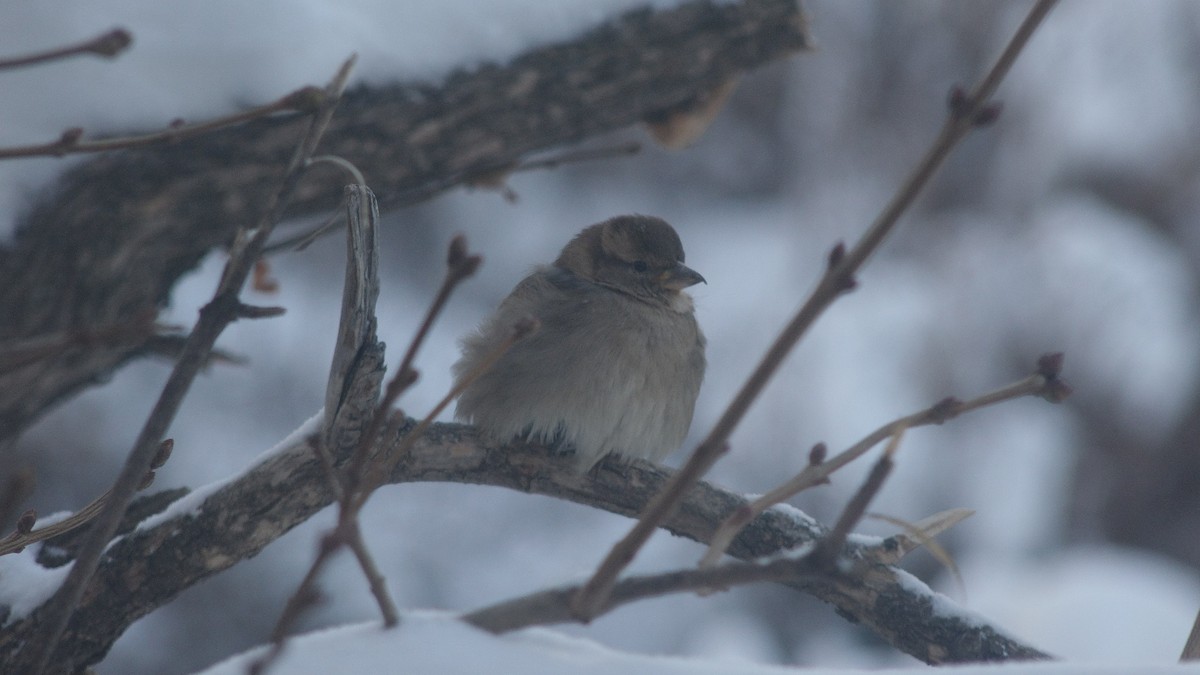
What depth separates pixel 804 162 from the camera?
12.3 metres

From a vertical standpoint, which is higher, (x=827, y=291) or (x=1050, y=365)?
(x=1050, y=365)

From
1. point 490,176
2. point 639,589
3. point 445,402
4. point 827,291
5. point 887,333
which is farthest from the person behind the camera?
point 887,333

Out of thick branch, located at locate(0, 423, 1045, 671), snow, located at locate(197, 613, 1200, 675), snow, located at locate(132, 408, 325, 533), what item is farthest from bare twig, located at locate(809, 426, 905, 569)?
snow, located at locate(132, 408, 325, 533)

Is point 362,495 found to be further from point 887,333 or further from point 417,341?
point 887,333

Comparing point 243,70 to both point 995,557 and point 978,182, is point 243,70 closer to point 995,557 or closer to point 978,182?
point 995,557

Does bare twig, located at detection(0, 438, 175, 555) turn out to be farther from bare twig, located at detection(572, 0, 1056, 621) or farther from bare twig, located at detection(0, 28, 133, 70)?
bare twig, located at detection(572, 0, 1056, 621)

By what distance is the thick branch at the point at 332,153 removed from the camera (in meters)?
2.72

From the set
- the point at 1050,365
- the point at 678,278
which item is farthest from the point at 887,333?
the point at 1050,365

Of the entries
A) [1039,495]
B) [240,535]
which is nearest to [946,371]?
[1039,495]

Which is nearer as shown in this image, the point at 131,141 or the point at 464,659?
the point at 464,659

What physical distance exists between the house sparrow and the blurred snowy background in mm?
4340

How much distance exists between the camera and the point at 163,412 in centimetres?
139

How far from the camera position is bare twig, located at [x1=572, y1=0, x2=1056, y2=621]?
1.02m

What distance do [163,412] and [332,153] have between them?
189cm
